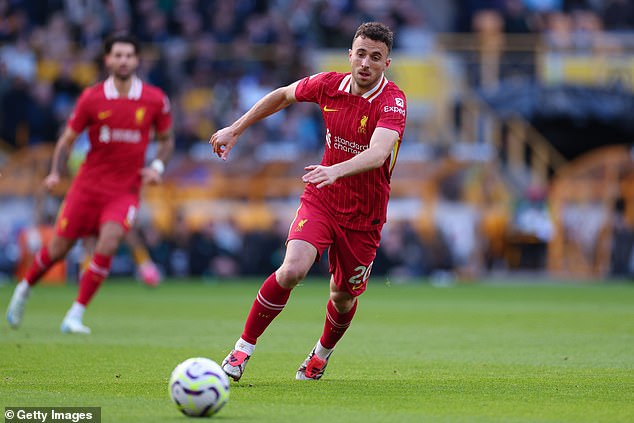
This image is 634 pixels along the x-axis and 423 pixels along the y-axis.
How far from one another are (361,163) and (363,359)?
2943mm

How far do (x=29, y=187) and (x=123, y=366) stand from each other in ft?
61.8

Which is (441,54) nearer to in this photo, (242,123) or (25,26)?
(25,26)

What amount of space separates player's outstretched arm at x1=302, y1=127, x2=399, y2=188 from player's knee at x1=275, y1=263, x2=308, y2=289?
0.72m

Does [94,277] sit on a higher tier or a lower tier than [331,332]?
lower

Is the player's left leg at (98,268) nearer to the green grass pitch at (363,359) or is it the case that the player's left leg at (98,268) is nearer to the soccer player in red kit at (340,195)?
the green grass pitch at (363,359)

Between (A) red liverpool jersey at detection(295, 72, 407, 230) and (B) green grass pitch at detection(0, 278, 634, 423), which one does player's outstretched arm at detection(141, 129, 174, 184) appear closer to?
(B) green grass pitch at detection(0, 278, 634, 423)

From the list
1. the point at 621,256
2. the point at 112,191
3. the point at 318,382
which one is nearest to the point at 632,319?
the point at 112,191

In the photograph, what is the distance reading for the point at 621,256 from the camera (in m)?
29.4

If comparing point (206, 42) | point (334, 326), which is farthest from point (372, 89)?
point (206, 42)

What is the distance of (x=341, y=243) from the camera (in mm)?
9039

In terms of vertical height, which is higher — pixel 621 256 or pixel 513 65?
pixel 513 65

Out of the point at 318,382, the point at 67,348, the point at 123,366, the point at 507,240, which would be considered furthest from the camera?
the point at 507,240

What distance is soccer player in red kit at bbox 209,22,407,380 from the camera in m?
8.78

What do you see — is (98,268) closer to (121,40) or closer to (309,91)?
(121,40)
